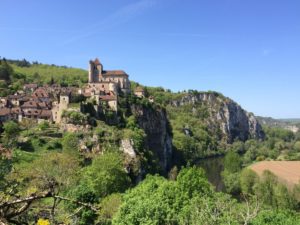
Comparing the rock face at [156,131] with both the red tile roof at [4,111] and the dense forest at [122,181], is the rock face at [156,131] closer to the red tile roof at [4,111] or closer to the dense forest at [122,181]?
the dense forest at [122,181]

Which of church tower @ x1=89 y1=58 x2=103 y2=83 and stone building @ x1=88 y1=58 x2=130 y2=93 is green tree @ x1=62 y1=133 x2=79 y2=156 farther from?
church tower @ x1=89 y1=58 x2=103 y2=83

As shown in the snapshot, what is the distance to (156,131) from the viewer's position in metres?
132

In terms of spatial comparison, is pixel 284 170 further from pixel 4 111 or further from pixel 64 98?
pixel 4 111

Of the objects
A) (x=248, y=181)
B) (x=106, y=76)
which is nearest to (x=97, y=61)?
(x=106, y=76)

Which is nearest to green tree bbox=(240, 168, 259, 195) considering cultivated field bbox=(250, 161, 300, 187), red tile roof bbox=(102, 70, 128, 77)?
cultivated field bbox=(250, 161, 300, 187)

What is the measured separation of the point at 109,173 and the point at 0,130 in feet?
101

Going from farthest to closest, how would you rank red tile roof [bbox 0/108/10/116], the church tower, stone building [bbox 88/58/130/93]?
the church tower
stone building [bbox 88/58/130/93]
red tile roof [bbox 0/108/10/116]

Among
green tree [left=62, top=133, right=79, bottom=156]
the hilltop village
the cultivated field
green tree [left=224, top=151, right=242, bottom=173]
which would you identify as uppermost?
the hilltop village

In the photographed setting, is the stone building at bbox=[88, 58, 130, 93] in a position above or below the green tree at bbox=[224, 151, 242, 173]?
above

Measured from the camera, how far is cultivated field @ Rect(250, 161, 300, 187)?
107m

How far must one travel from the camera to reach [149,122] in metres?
127

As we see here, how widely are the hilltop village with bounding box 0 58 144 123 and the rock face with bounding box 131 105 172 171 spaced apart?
997 cm

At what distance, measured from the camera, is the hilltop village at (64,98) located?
92062 mm

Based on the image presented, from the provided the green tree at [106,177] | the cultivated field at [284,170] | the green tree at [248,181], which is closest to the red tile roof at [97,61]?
the green tree at [248,181]
